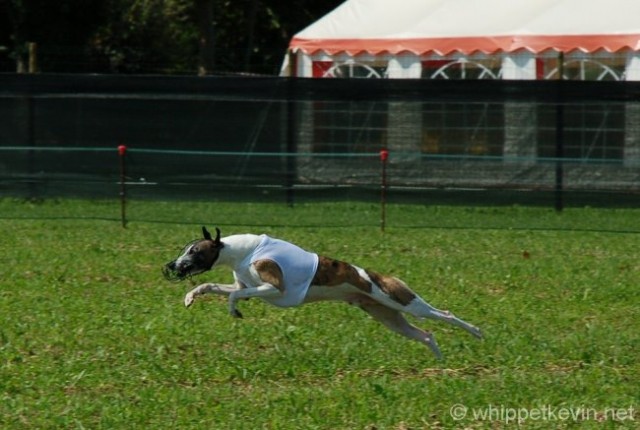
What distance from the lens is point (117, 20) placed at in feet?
128

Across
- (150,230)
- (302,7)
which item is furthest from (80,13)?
(150,230)

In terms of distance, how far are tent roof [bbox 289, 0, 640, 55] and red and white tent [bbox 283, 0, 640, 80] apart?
0.06ft

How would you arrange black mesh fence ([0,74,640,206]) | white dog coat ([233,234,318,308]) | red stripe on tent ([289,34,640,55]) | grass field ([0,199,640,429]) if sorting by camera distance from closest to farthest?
1. grass field ([0,199,640,429])
2. white dog coat ([233,234,318,308])
3. black mesh fence ([0,74,640,206])
4. red stripe on tent ([289,34,640,55])

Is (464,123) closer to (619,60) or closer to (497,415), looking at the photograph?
(619,60)

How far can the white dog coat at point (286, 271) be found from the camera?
336 inches

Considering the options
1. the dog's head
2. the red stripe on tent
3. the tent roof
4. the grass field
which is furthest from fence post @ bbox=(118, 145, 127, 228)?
the dog's head

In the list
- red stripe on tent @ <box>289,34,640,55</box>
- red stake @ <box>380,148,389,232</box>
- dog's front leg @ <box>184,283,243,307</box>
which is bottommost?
red stake @ <box>380,148,389,232</box>

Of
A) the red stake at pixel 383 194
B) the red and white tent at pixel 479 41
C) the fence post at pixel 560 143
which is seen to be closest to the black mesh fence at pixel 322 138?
the fence post at pixel 560 143

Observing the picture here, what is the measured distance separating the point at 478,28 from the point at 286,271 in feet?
54.3

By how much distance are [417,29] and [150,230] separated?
9344mm

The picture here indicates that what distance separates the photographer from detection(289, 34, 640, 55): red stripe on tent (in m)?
22.9

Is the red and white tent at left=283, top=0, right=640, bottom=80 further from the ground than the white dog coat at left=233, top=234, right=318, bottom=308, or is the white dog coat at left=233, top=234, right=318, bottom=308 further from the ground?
the red and white tent at left=283, top=0, right=640, bottom=80

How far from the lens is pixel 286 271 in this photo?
336 inches

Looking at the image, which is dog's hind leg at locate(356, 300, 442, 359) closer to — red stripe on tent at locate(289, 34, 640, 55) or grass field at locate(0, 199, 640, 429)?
grass field at locate(0, 199, 640, 429)
